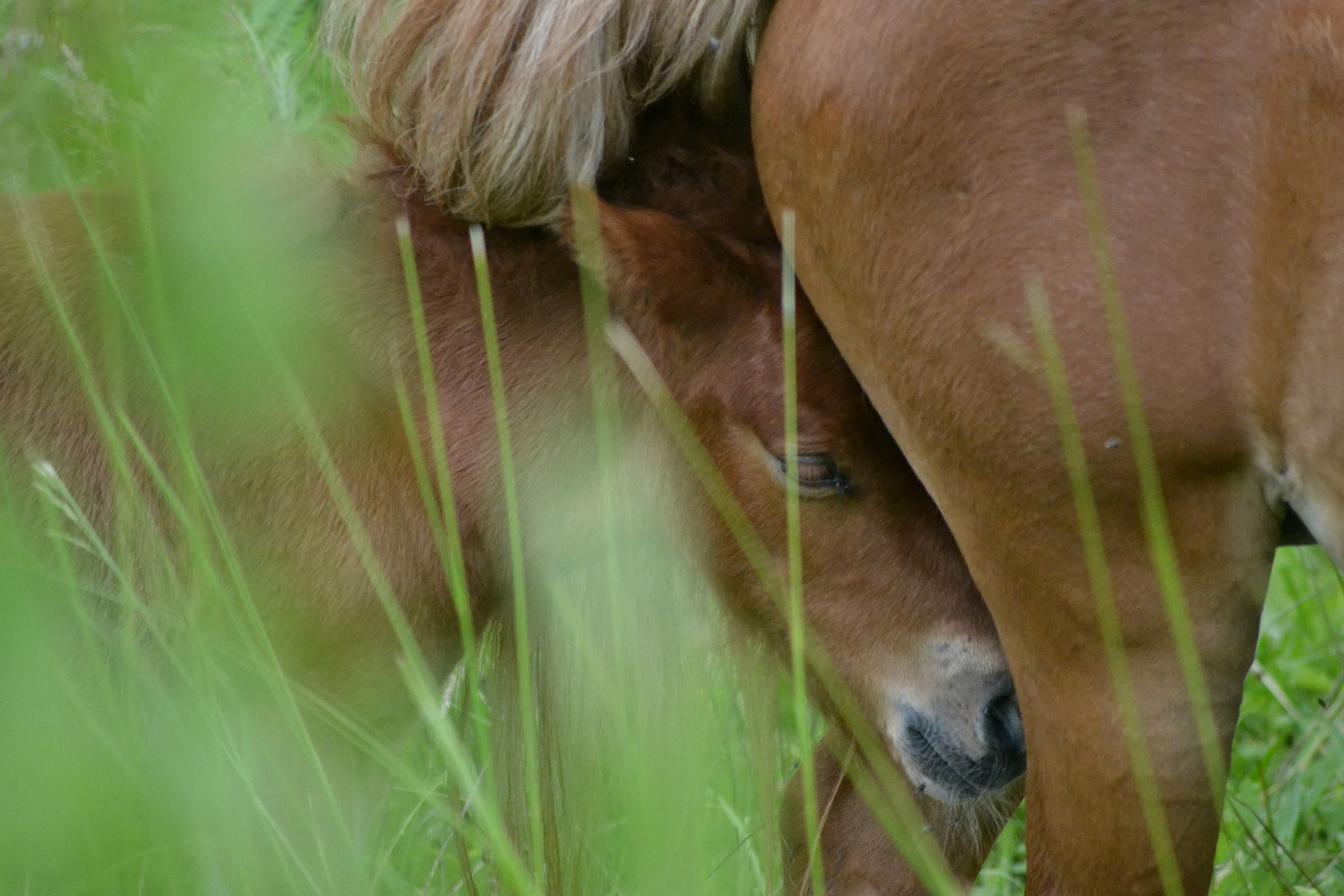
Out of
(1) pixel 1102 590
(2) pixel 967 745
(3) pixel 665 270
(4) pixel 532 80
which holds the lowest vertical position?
(2) pixel 967 745

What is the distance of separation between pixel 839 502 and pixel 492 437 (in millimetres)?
548

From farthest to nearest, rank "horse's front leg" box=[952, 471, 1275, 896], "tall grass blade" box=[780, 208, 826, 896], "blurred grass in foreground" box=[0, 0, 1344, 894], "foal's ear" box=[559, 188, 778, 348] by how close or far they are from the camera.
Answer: "foal's ear" box=[559, 188, 778, 348] < "horse's front leg" box=[952, 471, 1275, 896] < "tall grass blade" box=[780, 208, 826, 896] < "blurred grass in foreground" box=[0, 0, 1344, 894]

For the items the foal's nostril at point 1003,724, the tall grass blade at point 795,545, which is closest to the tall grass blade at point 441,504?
the tall grass blade at point 795,545

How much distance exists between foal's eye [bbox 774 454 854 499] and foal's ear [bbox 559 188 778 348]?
0.23 metres

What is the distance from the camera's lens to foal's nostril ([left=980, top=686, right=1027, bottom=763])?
2.14 metres

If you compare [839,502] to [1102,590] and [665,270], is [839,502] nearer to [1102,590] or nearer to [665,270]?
[665,270]

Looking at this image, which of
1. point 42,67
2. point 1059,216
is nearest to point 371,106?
point 42,67

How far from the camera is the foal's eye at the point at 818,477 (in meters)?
2.13

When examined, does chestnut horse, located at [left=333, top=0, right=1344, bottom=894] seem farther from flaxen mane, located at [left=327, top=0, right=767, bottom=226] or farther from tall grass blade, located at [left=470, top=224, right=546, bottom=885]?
tall grass blade, located at [left=470, top=224, right=546, bottom=885]

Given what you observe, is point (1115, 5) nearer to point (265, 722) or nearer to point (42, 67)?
point (42, 67)

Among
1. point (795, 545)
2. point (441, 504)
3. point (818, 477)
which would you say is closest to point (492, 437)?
point (441, 504)

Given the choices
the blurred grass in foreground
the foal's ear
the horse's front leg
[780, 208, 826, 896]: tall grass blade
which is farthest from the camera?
the foal's ear

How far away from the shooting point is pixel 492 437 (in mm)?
2201

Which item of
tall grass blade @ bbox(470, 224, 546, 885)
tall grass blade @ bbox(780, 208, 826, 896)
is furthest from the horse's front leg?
tall grass blade @ bbox(470, 224, 546, 885)
